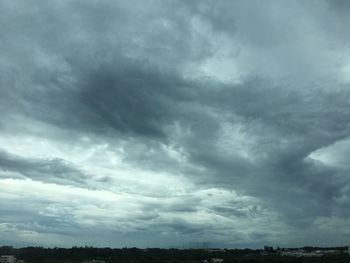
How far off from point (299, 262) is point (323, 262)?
10001 mm

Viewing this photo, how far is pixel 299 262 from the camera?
199875 millimetres

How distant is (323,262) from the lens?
639 ft
